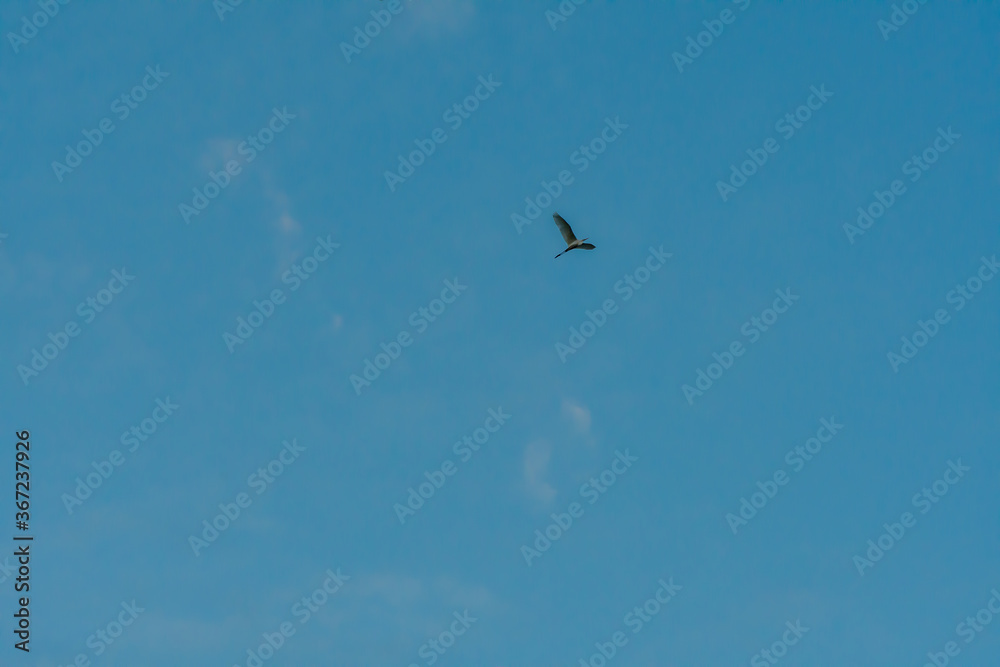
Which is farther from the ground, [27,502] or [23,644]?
[27,502]

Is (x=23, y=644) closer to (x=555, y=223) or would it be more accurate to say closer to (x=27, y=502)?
(x=27, y=502)

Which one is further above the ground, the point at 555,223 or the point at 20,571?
the point at 555,223

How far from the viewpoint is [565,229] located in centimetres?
8688

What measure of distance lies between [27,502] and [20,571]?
3.82m

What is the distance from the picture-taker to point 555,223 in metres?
87.0

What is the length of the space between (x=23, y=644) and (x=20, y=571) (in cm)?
396

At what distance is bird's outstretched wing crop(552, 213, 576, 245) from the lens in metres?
86.7

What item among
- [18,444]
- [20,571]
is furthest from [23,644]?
[18,444]

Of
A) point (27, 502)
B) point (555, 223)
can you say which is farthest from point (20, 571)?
point (555, 223)

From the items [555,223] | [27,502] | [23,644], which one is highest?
[555,223]

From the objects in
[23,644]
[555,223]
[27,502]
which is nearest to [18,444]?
[27,502]

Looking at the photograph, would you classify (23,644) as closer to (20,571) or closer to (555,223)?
(20,571)

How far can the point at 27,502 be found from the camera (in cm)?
8762

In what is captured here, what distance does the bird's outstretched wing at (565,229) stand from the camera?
8669 centimetres
